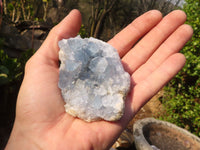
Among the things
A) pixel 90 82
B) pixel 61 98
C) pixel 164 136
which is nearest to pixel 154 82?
pixel 90 82

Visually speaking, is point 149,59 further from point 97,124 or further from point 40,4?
point 40,4

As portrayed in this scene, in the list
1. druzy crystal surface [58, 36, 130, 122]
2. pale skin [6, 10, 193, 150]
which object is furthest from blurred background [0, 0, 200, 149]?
druzy crystal surface [58, 36, 130, 122]

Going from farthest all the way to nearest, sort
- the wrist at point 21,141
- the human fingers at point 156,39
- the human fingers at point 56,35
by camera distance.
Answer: the human fingers at point 156,39 < the human fingers at point 56,35 < the wrist at point 21,141

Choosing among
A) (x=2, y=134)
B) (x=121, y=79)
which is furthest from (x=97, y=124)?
(x=2, y=134)

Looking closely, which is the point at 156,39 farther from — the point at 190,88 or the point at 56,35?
the point at 190,88

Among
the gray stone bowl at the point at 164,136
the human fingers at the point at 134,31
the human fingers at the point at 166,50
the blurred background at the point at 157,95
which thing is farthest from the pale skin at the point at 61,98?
the blurred background at the point at 157,95

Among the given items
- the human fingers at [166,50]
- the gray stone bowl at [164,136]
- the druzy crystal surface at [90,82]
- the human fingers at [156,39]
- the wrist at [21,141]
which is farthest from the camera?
the gray stone bowl at [164,136]

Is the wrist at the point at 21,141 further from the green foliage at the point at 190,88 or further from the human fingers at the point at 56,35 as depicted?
the green foliage at the point at 190,88
